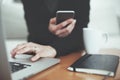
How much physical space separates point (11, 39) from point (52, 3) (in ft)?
1.06

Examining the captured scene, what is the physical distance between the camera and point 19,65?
952 mm

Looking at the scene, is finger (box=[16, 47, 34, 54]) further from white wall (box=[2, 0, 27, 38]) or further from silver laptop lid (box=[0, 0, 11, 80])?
silver laptop lid (box=[0, 0, 11, 80])

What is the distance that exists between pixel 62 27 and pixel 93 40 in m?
0.20

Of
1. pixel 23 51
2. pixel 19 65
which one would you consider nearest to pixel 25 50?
pixel 23 51

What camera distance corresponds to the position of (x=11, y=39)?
4.76ft

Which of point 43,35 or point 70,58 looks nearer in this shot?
point 70,58

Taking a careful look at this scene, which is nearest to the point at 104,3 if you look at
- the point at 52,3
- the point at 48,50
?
the point at 52,3

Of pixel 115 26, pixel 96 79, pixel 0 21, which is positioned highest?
pixel 0 21

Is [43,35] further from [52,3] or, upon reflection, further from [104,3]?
[104,3]

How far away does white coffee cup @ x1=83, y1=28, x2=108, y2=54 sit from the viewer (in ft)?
3.67

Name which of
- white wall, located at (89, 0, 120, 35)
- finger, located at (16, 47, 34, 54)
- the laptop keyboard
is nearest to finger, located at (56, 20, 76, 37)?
white wall, located at (89, 0, 120, 35)

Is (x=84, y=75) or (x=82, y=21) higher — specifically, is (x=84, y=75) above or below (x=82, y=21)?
below

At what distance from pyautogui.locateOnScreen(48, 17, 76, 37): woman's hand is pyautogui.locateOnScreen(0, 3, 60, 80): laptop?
260 mm

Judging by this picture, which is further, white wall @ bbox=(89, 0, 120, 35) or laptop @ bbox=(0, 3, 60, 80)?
white wall @ bbox=(89, 0, 120, 35)
